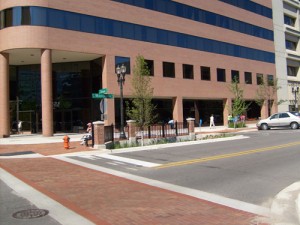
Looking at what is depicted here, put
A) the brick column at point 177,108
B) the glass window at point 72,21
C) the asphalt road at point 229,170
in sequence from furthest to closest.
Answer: the brick column at point 177,108 < the glass window at point 72,21 < the asphalt road at point 229,170

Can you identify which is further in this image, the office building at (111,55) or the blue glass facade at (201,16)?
the blue glass facade at (201,16)

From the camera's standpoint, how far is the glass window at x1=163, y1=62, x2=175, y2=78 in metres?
39.1

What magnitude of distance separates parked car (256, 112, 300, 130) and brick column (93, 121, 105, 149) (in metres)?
20.6

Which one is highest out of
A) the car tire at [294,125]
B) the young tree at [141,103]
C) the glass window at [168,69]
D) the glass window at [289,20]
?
the glass window at [289,20]

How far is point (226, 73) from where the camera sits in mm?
46844

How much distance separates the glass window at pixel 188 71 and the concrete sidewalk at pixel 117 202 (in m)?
29.8

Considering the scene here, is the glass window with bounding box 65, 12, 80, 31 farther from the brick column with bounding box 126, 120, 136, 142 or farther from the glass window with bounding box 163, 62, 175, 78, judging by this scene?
the brick column with bounding box 126, 120, 136, 142

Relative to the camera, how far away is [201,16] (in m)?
44.3

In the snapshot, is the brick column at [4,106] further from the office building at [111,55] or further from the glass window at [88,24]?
the glass window at [88,24]

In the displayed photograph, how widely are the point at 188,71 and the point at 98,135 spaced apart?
23788 mm

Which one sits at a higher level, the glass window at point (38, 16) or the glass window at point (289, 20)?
the glass window at point (289, 20)

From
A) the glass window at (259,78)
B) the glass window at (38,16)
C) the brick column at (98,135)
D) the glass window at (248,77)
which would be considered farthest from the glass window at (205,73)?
the brick column at (98,135)

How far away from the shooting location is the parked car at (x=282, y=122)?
33531 millimetres

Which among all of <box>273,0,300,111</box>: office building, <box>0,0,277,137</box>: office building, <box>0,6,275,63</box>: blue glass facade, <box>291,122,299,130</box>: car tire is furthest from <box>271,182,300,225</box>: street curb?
<box>273,0,300,111</box>: office building
